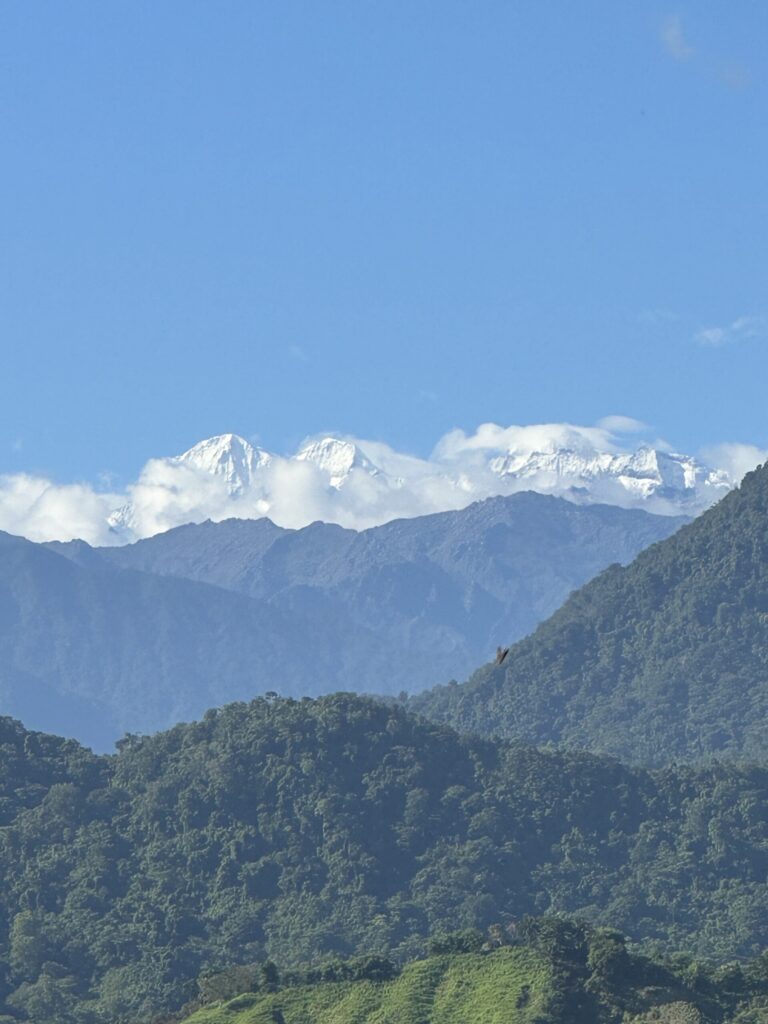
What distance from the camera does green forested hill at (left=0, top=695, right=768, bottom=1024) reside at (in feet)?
497

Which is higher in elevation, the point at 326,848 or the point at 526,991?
the point at 326,848

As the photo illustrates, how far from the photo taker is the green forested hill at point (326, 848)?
152 meters

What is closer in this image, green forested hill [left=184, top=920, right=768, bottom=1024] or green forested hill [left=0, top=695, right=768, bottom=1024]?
green forested hill [left=184, top=920, right=768, bottom=1024]

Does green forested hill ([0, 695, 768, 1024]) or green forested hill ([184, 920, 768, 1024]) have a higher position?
green forested hill ([0, 695, 768, 1024])

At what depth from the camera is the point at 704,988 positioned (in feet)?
381

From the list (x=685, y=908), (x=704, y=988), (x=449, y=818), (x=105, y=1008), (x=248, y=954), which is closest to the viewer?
(x=704, y=988)

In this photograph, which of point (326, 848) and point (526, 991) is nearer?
point (526, 991)

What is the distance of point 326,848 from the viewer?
16838cm

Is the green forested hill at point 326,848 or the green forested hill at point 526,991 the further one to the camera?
the green forested hill at point 326,848

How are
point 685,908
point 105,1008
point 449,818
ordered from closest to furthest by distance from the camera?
point 105,1008, point 685,908, point 449,818

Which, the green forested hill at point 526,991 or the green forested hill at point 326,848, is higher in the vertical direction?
the green forested hill at point 326,848

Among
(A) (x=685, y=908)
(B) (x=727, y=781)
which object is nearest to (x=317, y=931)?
(A) (x=685, y=908)

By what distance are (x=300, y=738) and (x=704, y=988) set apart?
66037 mm

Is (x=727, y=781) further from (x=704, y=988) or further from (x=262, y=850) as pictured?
(x=704, y=988)
